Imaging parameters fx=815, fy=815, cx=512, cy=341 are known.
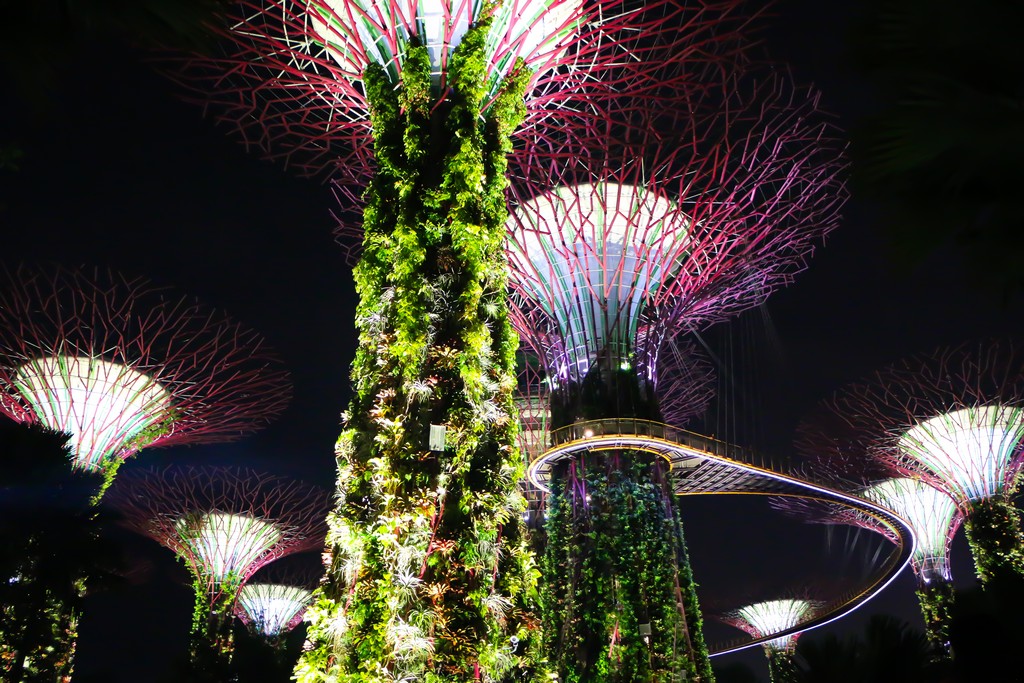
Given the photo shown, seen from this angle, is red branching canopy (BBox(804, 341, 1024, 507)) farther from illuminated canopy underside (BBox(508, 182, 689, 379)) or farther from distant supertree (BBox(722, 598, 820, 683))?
distant supertree (BBox(722, 598, 820, 683))

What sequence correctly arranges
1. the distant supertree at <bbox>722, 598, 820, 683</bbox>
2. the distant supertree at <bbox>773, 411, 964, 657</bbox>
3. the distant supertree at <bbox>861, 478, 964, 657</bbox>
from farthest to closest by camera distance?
the distant supertree at <bbox>722, 598, 820, 683</bbox> < the distant supertree at <bbox>861, 478, 964, 657</bbox> < the distant supertree at <bbox>773, 411, 964, 657</bbox>

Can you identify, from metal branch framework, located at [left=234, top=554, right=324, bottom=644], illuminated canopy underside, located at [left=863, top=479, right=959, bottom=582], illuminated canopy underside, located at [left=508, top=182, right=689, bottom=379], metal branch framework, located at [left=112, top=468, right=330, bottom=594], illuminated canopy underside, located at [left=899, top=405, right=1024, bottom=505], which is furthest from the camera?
metal branch framework, located at [left=234, top=554, right=324, bottom=644]

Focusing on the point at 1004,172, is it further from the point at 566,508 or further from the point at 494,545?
the point at 566,508

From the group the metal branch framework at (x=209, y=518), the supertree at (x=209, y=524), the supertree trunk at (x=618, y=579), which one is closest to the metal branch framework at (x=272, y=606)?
the metal branch framework at (x=209, y=518)

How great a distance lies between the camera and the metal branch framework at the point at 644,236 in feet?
73.3

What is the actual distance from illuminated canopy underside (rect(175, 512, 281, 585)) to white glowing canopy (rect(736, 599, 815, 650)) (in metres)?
44.5

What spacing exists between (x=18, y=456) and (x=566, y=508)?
45.1ft

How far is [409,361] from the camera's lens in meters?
9.70

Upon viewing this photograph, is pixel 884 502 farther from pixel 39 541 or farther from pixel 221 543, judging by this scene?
pixel 39 541

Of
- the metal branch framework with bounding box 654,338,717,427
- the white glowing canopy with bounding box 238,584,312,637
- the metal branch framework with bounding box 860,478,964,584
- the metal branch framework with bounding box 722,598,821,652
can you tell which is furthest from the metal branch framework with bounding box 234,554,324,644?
the metal branch framework with bounding box 860,478,964,584

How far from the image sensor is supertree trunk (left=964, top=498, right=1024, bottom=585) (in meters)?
34.9

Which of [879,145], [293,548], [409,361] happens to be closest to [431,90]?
[409,361]

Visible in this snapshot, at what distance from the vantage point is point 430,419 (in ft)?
31.2

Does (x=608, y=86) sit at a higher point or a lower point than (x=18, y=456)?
higher
